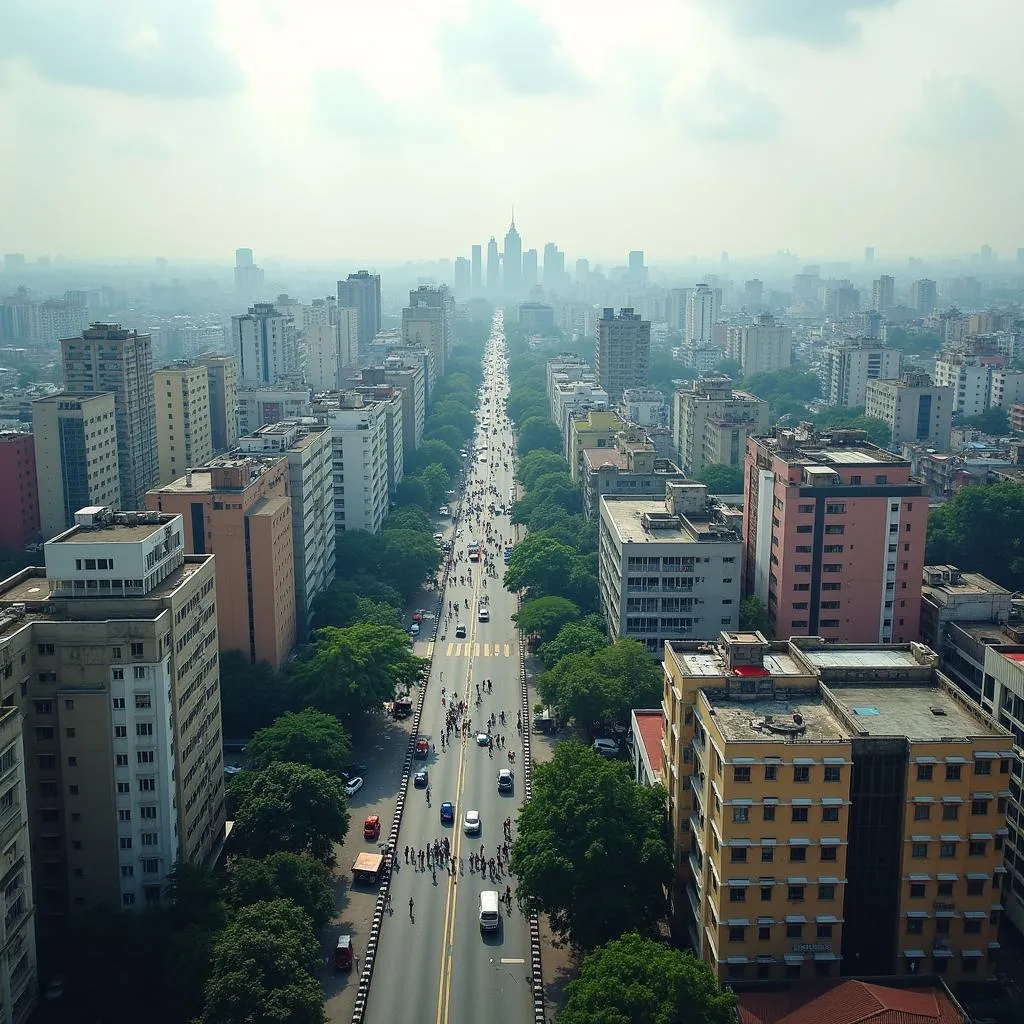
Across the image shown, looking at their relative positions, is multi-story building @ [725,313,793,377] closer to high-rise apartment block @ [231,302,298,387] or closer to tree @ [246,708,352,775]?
high-rise apartment block @ [231,302,298,387]

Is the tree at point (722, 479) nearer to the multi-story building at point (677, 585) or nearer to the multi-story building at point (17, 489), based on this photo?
the multi-story building at point (677, 585)

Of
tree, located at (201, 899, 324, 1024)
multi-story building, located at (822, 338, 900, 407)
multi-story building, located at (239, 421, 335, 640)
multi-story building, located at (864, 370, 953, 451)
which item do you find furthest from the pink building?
multi-story building, located at (822, 338, 900, 407)

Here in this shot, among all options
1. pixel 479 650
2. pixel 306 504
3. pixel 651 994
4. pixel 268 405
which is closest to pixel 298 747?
pixel 651 994

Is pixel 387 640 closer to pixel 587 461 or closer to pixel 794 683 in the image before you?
pixel 794 683

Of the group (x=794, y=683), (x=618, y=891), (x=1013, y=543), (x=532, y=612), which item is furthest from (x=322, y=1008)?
(x=1013, y=543)

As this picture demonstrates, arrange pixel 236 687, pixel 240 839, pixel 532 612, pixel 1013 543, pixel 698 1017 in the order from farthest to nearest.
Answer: pixel 1013 543 → pixel 532 612 → pixel 236 687 → pixel 240 839 → pixel 698 1017
